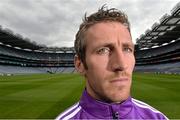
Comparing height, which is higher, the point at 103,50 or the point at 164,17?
the point at 164,17

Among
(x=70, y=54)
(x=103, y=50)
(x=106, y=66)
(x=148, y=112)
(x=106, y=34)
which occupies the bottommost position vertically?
(x=148, y=112)

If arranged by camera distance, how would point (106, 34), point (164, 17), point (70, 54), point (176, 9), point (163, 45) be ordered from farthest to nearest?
point (70, 54)
point (163, 45)
point (164, 17)
point (176, 9)
point (106, 34)

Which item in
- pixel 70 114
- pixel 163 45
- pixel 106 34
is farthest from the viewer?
pixel 163 45

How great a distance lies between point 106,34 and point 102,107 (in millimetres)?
586

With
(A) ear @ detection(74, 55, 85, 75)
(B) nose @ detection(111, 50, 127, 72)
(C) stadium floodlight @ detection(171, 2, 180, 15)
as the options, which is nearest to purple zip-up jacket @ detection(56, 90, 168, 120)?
(A) ear @ detection(74, 55, 85, 75)

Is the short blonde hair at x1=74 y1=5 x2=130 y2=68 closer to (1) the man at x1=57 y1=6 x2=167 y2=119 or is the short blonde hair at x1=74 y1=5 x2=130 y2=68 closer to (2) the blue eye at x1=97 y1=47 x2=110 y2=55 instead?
(1) the man at x1=57 y1=6 x2=167 y2=119

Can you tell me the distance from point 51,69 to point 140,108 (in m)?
154

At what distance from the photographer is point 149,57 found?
422ft

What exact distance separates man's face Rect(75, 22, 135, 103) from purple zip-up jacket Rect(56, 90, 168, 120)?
0.06 meters

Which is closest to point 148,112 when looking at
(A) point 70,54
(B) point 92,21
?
(B) point 92,21

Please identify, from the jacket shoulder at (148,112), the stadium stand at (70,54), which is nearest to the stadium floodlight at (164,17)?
the stadium stand at (70,54)

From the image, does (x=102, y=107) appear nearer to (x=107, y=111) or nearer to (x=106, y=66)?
(x=107, y=111)

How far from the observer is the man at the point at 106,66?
2.42m

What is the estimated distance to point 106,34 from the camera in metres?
2.55
